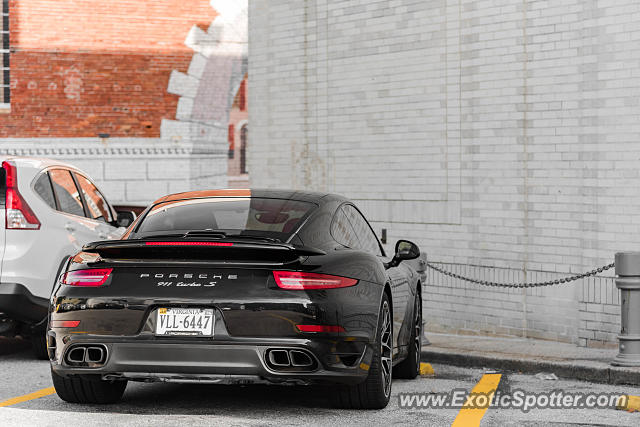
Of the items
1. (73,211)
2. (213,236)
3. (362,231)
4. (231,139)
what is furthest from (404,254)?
(231,139)

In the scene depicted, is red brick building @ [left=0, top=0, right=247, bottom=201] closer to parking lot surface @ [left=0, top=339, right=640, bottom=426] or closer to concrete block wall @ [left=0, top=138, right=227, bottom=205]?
concrete block wall @ [left=0, top=138, right=227, bottom=205]

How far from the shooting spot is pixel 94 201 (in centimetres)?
1066

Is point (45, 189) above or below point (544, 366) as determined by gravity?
above

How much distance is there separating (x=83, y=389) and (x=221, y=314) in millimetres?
1245

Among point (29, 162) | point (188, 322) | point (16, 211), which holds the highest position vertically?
point (29, 162)

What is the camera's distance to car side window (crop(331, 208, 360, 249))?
23.1 ft

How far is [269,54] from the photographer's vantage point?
14531mm

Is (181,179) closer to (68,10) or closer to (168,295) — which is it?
(68,10)

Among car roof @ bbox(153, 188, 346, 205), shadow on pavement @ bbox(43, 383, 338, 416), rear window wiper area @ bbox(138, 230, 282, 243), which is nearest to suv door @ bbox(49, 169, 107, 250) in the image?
shadow on pavement @ bbox(43, 383, 338, 416)

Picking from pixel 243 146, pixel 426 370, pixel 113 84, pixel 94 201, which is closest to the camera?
pixel 426 370

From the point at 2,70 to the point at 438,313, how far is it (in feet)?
38.5

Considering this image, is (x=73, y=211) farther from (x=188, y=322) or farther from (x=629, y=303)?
(x=629, y=303)

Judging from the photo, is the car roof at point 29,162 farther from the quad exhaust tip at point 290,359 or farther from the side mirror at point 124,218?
the quad exhaust tip at point 290,359

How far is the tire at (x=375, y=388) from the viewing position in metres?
6.61
